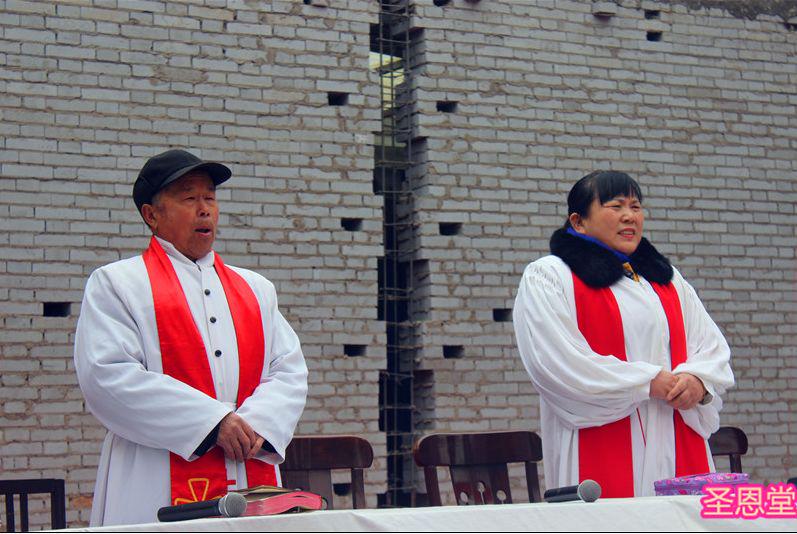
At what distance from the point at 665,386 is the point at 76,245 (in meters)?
3.88

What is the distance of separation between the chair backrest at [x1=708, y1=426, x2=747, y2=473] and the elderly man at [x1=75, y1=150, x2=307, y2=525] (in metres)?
1.80

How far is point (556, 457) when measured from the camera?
482cm

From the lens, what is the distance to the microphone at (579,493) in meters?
2.90

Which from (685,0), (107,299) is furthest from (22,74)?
(685,0)

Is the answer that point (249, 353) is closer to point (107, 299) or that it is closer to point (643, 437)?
point (107, 299)

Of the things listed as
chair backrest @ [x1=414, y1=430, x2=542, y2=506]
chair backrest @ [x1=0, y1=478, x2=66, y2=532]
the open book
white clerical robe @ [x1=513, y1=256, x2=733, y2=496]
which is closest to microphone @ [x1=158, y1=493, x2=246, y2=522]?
the open book

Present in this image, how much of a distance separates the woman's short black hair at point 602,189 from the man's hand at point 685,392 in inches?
29.1

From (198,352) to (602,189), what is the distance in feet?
5.62

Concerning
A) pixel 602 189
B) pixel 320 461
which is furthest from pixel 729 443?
pixel 320 461

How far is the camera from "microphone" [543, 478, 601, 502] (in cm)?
290

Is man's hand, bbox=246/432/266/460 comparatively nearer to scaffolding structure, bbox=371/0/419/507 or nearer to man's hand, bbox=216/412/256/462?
man's hand, bbox=216/412/256/462

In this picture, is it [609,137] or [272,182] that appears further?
[609,137]

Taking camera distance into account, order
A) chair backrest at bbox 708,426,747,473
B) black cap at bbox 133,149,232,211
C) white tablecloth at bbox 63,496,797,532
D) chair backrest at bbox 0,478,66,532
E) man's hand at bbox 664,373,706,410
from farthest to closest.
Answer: chair backrest at bbox 708,426,747,473
man's hand at bbox 664,373,706,410
black cap at bbox 133,149,232,211
chair backrest at bbox 0,478,66,532
white tablecloth at bbox 63,496,797,532

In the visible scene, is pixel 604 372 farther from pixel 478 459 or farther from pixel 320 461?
pixel 320 461
